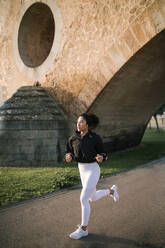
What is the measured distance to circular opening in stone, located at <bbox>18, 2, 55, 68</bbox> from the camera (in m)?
9.22

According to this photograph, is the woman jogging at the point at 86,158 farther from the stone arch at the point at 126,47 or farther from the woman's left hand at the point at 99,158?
the stone arch at the point at 126,47

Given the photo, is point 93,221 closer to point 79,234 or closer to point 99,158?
point 79,234

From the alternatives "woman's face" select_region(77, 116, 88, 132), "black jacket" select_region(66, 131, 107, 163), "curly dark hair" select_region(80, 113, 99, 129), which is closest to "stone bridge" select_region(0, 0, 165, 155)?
"curly dark hair" select_region(80, 113, 99, 129)

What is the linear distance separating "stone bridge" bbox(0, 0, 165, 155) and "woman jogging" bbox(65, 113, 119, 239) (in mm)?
3614

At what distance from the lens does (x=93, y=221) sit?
2742mm

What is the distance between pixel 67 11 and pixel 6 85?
493 cm

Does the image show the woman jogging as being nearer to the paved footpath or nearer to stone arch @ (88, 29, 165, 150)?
the paved footpath

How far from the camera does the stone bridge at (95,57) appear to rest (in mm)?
5555

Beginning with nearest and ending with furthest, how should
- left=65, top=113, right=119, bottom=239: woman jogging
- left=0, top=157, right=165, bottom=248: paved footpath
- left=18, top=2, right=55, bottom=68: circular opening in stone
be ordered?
left=0, top=157, right=165, bottom=248: paved footpath
left=65, top=113, right=119, bottom=239: woman jogging
left=18, top=2, right=55, bottom=68: circular opening in stone

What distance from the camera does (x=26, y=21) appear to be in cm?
937

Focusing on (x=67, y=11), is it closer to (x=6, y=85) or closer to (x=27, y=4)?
(x=27, y=4)

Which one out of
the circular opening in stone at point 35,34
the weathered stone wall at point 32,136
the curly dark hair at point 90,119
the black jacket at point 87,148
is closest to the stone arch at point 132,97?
the weathered stone wall at point 32,136

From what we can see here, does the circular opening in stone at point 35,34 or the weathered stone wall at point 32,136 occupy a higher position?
the circular opening in stone at point 35,34

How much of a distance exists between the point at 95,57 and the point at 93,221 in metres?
5.08
